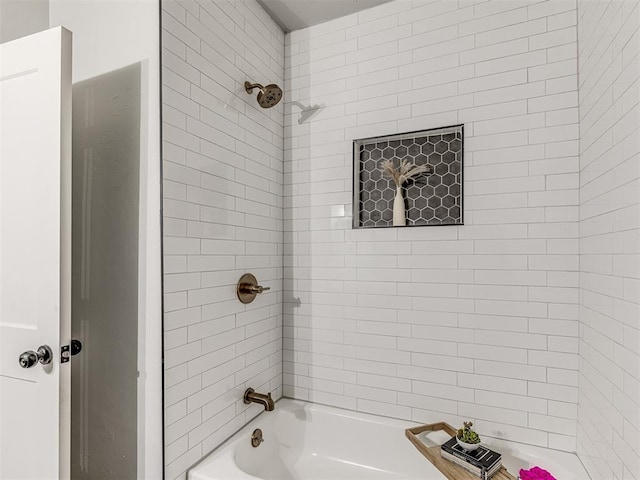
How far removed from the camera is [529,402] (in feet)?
5.49

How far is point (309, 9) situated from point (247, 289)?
1.44 meters

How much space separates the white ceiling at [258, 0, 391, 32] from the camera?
1.96 m

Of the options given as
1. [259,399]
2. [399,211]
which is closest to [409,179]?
[399,211]

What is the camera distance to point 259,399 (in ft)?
5.81

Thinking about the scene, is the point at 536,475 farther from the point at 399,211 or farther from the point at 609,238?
the point at 399,211

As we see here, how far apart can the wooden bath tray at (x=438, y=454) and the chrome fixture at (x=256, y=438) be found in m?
0.66

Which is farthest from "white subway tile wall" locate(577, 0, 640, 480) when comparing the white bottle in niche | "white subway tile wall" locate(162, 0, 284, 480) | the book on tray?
"white subway tile wall" locate(162, 0, 284, 480)

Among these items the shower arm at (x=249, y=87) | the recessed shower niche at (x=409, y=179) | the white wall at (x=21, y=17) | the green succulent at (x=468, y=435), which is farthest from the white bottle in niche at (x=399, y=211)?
the white wall at (x=21, y=17)

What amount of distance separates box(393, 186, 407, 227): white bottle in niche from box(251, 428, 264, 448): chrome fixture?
3.80 feet

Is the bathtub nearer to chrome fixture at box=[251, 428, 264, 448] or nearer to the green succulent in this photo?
chrome fixture at box=[251, 428, 264, 448]

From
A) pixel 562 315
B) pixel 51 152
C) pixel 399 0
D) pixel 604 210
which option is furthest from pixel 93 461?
pixel 399 0

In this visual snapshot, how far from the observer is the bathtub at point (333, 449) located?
1.65 metres

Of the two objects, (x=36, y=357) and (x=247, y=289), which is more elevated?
(x=247, y=289)

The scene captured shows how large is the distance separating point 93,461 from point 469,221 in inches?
72.2
